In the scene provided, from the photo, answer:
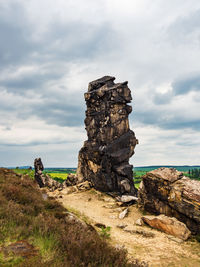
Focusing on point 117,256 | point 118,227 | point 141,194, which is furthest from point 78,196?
point 117,256

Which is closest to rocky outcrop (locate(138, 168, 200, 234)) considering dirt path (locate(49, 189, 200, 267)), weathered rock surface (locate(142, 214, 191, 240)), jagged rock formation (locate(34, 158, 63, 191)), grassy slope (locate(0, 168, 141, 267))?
weathered rock surface (locate(142, 214, 191, 240))

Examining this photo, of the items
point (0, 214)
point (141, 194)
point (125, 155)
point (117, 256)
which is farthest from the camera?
point (125, 155)

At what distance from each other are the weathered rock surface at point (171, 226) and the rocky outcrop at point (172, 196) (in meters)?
1.23

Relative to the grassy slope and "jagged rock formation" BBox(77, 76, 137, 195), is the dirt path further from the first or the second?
"jagged rock formation" BBox(77, 76, 137, 195)

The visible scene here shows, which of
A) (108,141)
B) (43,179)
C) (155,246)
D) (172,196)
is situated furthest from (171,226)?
(43,179)

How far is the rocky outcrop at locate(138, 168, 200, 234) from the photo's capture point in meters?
18.5

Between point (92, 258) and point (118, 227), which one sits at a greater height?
point (92, 258)

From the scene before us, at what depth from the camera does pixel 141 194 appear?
1033 inches

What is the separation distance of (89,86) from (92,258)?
45098 mm

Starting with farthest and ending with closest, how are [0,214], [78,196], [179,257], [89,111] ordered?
[89,111] < [78,196] < [179,257] < [0,214]

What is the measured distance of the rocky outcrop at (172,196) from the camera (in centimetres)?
1845

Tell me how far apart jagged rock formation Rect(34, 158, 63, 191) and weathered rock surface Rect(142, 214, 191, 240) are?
3433 centimetres

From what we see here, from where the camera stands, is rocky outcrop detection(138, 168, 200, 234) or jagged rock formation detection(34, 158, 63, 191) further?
jagged rock formation detection(34, 158, 63, 191)

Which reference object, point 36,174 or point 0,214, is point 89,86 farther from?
point 0,214
